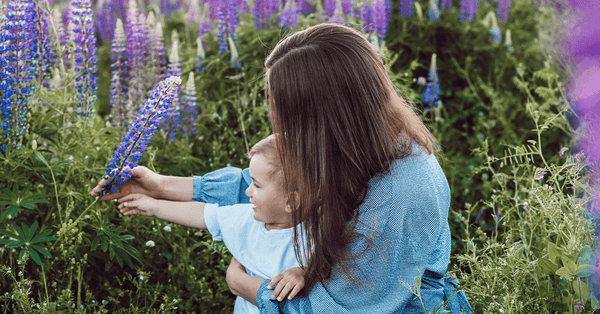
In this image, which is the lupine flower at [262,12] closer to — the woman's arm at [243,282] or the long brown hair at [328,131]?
the long brown hair at [328,131]

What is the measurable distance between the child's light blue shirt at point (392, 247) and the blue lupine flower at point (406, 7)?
A: 2819 millimetres

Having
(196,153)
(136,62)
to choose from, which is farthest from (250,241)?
(136,62)

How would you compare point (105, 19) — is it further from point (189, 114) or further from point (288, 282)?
point (288, 282)

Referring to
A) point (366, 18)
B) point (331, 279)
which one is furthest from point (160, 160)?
point (366, 18)

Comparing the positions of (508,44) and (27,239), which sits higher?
(508,44)

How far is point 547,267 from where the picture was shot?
206 centimetres

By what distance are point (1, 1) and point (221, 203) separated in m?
1.27

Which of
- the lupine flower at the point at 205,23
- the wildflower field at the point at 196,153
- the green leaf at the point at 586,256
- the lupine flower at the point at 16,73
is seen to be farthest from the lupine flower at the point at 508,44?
the lupine flower at the point at 16,73

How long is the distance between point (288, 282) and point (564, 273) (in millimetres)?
915

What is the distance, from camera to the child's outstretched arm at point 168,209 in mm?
2078

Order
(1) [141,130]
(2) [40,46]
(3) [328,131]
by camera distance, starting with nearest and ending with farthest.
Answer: (3) [328,131]
(1) [141,130]
(2) [40,46]

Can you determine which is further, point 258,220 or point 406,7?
point 406,7

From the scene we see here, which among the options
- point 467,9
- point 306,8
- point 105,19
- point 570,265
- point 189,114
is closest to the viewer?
point 570,265

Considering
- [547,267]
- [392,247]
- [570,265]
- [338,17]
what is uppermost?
[338,17]
